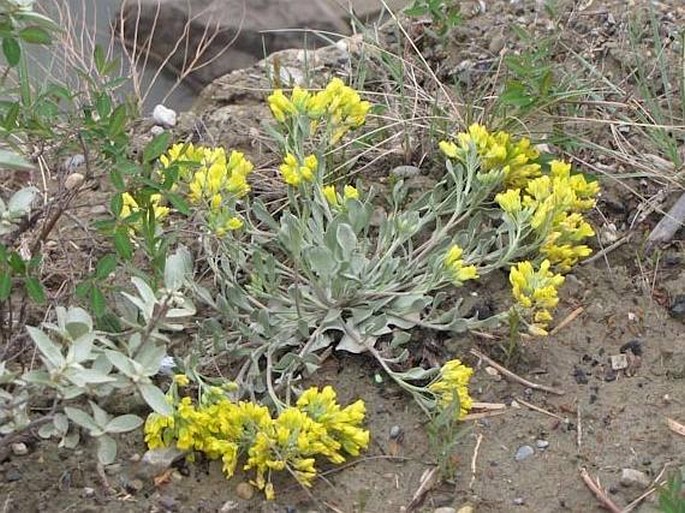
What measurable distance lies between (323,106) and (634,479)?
1.07 meters

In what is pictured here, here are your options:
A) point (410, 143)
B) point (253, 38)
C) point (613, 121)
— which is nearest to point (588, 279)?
point (613, 121)

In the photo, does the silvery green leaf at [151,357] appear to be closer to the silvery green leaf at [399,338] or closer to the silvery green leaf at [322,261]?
the silvery green leaf at [322,261]

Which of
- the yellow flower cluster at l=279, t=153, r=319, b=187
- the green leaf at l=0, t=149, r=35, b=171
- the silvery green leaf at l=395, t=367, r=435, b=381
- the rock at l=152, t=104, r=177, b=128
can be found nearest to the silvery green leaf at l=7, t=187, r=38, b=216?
the green leaf at l=0, t=149, r=35, b=171

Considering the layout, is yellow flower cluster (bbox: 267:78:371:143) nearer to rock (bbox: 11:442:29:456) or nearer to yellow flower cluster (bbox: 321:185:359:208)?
yellow flower cluster (bbox: 321:185:359:208)

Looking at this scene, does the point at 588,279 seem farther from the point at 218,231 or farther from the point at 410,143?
the point at 218,231

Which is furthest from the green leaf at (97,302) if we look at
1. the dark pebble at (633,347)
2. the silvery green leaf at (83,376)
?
the dark pebble at (633,347)

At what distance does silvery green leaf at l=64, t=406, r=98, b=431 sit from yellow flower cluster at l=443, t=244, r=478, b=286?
2.78 ft

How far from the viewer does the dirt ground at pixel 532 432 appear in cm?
227

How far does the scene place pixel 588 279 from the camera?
276 centimetres

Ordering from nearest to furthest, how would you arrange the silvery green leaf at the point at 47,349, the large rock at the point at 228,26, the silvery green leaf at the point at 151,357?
the silvery green leaf at the point at 47,349
the silvery green leaf at the point at 151,357
the large rock at the point at 228,26

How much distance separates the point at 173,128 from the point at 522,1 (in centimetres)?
120

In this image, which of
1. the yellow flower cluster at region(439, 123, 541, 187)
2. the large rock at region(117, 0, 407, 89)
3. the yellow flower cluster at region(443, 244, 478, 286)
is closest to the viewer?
the yellow flower cluster at region(443, 244, 478, 286)

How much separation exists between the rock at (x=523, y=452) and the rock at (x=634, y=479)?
193 millimetres

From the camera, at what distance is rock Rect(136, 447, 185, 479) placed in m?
2.31
